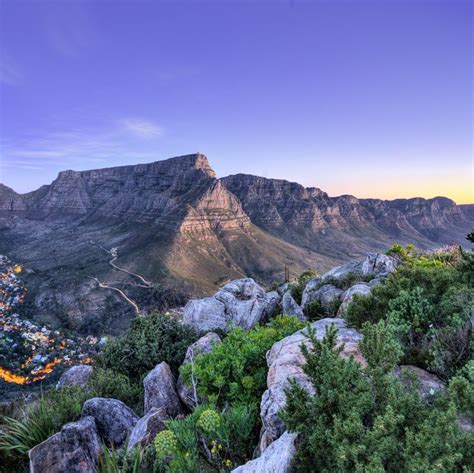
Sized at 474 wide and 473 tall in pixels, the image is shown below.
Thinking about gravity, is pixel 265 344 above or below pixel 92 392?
above

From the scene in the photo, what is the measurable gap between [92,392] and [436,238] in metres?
221

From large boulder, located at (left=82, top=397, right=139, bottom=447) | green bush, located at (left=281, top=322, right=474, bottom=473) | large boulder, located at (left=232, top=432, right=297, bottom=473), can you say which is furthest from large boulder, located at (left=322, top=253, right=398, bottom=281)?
large boulder, located at (left=232, top=432, right=297, bottom=473)

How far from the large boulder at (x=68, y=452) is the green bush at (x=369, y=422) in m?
4.46

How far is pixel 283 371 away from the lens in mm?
5531

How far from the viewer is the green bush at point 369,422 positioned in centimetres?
246

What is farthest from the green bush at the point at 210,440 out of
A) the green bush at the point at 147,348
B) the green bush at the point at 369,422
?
the green bush at the point at 147,348

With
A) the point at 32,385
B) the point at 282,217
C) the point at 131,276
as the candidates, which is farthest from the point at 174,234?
the point at 282,217

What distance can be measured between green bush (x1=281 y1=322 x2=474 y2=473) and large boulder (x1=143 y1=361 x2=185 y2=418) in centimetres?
551

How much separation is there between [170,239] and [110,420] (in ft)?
325

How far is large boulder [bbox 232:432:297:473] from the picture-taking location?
10.9 ft

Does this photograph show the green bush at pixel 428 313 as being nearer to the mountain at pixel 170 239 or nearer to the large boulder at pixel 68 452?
the large boulder at pixel 68 452

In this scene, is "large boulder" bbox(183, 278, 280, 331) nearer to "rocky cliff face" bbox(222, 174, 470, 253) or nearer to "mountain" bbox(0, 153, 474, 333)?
"mountain" bbox(0, 153, 474, 333)

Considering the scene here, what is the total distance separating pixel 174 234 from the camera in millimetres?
108500

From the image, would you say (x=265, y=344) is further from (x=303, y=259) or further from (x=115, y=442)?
(x=303, y=259)
